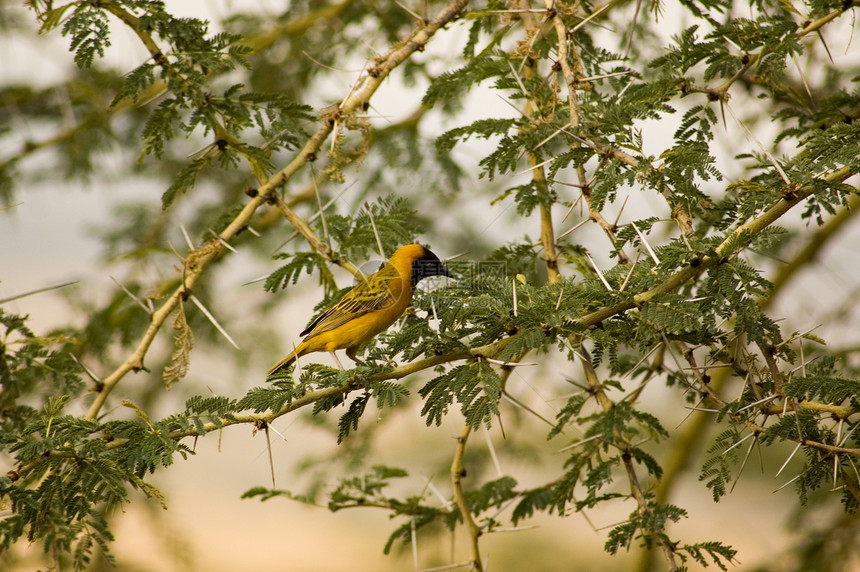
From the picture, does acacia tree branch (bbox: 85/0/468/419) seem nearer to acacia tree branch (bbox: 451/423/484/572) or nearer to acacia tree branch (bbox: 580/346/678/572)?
acacia tree branch (bbox: 451/423/484/572)

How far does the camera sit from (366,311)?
403 centimetres

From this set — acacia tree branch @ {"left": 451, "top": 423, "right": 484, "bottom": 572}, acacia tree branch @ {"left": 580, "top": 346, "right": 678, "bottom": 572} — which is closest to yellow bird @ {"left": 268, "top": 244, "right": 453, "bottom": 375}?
acacia tree branch @ {"left": 451, "top": 423, "right": 484, "bottom": 572}

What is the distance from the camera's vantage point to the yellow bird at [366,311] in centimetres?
392

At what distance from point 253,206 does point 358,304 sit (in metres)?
0.86

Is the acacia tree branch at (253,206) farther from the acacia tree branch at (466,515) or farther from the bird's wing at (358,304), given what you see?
the acacia tree branch at (466,515)

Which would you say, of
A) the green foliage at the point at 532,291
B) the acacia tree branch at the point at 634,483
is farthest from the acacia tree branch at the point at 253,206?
the acacia tree branch at the point at 634,483

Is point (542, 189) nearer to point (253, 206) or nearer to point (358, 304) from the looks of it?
point (358, 304)

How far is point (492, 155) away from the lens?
10.7 feet

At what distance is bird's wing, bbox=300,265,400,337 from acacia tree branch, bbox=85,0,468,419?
0.64 meters

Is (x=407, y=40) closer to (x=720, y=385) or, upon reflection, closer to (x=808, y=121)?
(x=808, y=121)

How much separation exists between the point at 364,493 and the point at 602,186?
78.0 inches

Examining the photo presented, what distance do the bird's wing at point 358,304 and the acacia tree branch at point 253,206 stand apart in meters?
0.64

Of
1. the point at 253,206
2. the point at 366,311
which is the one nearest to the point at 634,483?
the point at 366,311

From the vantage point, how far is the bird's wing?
3.86 m
